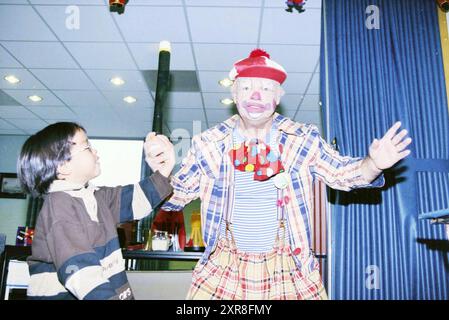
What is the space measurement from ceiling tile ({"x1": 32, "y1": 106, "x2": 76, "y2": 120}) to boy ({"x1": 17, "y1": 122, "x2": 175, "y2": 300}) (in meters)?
4.93

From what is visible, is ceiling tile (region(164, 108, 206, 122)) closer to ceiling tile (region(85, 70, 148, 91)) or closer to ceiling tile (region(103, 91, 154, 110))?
ceiling tile (region(103, 91, 154, 110))

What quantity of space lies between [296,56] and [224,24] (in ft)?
3.30

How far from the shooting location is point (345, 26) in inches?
98.3

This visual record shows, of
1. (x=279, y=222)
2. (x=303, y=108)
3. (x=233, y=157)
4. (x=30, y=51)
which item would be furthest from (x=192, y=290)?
(x=303, y=108)

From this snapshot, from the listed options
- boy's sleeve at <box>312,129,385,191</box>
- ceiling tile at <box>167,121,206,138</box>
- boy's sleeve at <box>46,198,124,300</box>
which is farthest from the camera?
ceiling tile at <box>167,121,206,138</box>

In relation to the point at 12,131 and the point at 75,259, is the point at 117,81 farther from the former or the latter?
the point at 75,259

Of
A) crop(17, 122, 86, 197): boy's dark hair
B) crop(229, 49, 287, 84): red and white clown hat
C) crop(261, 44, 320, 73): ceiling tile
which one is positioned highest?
crop(261, 44, 320, 73): ceiling tile

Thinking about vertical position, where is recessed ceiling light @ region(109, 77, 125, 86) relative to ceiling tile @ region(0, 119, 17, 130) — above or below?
below

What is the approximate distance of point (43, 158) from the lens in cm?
145

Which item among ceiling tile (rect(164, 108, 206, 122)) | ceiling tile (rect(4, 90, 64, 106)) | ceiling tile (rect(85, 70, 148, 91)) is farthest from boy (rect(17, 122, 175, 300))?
ceiling tile (rect(164, 108, 206, 122))

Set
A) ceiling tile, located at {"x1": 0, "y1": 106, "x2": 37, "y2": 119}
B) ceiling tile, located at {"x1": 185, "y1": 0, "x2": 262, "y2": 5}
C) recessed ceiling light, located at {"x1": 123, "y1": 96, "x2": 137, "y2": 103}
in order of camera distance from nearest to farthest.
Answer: ceiling tile, located at {"x1": 185, "y1": 0, "x2": 262, "y2": 5} → recessed ceiling light, located at {"x1": 123, "y1": 96, "x2": 137, "y2": 103} → ceiling tile, located at {"x1": 0, "y1": 106, "x2": 37, "y2": 119}

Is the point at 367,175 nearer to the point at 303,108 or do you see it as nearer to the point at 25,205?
the point at 303,108

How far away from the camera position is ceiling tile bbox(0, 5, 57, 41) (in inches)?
133

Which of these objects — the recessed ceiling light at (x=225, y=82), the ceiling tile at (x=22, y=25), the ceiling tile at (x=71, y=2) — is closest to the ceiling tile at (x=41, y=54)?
the ceiling tile at (x=22, y=25)
